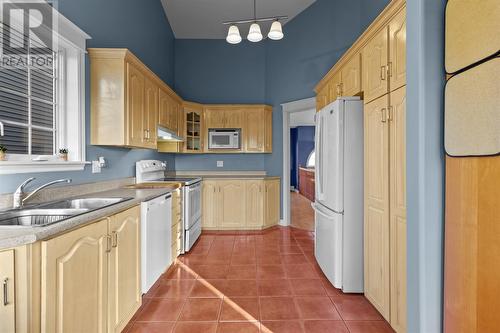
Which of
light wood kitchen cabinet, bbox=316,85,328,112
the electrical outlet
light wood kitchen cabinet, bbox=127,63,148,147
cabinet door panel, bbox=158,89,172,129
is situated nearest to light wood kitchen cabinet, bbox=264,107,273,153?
light wood kitchen cabinet, bbox=316,85,328,112

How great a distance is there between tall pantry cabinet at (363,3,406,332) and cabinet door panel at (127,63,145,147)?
2.10 metres

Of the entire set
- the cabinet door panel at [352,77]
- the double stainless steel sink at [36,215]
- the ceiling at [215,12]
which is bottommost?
the double stainless steel sink at [36,215]

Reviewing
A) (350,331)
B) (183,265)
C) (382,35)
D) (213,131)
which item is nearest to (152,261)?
(183,265)

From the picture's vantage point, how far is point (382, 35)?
190 centimetres

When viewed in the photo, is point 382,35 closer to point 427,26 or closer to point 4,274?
point 427,26

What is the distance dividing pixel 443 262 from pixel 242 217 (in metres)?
3.63

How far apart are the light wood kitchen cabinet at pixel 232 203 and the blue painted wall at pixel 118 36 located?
1187 millimetres

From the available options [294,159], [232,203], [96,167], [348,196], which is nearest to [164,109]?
[96,167]

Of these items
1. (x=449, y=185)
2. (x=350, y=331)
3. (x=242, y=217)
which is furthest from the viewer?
(x=242, y=217)

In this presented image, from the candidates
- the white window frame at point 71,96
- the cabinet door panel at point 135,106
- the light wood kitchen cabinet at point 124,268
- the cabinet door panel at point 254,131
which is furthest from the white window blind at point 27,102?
the cabinet door panel at point 254,131

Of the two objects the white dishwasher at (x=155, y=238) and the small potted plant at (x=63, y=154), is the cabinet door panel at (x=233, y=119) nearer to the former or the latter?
the white dishwasher at (x=155, y=238)

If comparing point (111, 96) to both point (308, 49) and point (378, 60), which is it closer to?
point (378, 60)

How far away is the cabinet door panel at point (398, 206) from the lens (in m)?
1.67

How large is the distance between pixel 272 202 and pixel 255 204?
38 cm
